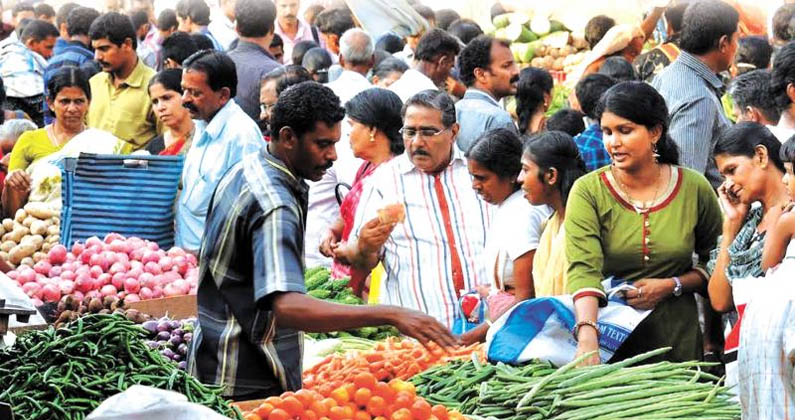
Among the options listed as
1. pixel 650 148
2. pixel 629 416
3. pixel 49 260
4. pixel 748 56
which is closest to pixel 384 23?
pixel 748 56

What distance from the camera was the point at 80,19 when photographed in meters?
12.1

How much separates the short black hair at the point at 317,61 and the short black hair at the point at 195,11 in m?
1.63

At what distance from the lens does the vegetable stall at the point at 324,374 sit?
362cm

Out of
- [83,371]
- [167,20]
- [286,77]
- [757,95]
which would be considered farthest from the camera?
[167,20]

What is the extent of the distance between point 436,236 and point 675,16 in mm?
4332

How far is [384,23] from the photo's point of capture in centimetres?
1164

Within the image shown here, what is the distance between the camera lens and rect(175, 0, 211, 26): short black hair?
39.8 feet

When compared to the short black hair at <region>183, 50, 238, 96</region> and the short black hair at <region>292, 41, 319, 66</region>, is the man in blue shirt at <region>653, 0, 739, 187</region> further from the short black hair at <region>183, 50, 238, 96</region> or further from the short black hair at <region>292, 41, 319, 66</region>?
the short black hair at <region>292, 41, 319, 66</region>

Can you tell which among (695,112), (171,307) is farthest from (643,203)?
(171,307)

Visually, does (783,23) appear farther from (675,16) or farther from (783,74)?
(783,74)

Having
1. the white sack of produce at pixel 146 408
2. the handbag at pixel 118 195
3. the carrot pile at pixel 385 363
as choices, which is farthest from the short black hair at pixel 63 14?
the white sack of produce at pixel 146 408

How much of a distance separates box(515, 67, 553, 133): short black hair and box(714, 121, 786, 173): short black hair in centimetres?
358

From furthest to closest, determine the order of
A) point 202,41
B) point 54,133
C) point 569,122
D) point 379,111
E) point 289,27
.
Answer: point 289,27
point 202,41
point 54,133
point 569,122
point 379,111

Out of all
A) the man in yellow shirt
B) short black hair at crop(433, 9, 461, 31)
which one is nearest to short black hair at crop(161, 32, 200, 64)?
the man in yellow shirt
